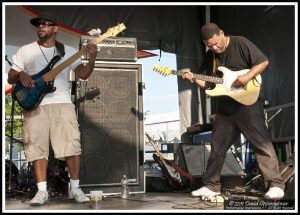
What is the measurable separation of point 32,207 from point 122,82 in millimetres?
1701

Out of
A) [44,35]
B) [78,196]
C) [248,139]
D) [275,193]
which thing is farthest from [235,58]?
[78,196]

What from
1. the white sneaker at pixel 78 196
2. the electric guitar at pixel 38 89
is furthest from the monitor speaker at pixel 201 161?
the electric guitar at pixel 38 89

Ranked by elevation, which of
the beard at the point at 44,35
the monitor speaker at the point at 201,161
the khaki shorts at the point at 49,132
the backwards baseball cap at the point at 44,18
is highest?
the backwards baseball cap at the point at 44,18

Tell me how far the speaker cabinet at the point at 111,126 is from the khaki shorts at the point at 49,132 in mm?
494

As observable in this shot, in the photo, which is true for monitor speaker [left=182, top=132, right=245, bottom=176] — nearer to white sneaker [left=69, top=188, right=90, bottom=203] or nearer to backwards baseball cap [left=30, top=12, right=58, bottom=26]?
white sneaker [left=69, top=188, right=90, bottom=203]

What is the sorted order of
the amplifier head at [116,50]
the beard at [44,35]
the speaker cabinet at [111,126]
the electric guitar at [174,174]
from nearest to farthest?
1. the beard at [44,35]
2. the speaker cabinet at [111,126]
3. the amplifier head at [116,50]
4. the electric guitar at [174,174]

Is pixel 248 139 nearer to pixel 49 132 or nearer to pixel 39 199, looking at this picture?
pixel 49 132

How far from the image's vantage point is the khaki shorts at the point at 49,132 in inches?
147

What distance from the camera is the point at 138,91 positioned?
4555 millimetres

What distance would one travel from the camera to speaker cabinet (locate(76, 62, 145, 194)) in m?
4.29

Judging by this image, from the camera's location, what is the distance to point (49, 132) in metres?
3.84

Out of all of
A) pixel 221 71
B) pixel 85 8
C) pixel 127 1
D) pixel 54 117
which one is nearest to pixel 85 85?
pixel 54 117

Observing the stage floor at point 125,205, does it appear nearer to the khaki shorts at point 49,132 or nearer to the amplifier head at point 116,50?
the khaki shorts at point 49,132

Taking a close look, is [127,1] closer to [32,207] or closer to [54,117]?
[54,117]
